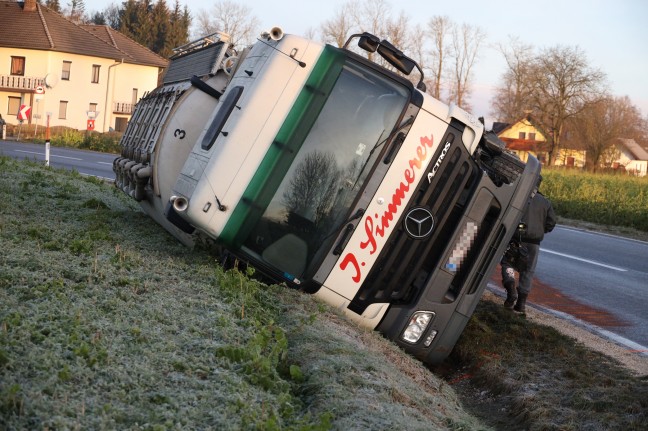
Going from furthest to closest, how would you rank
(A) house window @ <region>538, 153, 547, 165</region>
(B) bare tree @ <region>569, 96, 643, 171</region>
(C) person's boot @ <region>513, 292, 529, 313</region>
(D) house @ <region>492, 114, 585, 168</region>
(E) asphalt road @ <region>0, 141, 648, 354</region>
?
(A) house window @ <region>538, 153, 547, 165</region> < (D) house @ <region>492, 114, 585, 168</region> < (B) bare tree @ <region>569, 96, 643, 171</region> < (E) asphalt road @ <region>0, 141, 648, 354</region> < (C) person's boot @ <region>513, 292, 529, 313</region>

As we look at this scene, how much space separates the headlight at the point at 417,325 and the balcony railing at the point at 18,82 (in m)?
68.7

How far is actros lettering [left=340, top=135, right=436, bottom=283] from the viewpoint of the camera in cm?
766

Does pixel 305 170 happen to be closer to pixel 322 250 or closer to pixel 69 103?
pixel 322 250

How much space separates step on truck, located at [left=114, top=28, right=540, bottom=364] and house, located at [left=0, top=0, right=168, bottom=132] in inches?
2589

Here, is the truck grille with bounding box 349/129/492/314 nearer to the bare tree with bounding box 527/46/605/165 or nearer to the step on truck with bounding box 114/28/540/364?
the step on truck with bounding box 114/28/540/364

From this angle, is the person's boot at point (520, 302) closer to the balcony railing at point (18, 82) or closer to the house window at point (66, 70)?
the balcony railing at point (18, 82)

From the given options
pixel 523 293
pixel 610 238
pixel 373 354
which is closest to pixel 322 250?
pixel 373 354

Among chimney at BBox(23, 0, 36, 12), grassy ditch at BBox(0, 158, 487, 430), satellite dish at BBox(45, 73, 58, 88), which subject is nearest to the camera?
grassy ditch at BBox(0, 158, 487, 430)

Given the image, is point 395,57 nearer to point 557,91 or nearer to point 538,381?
point 538,381

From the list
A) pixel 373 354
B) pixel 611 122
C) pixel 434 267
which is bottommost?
pixel 373 354

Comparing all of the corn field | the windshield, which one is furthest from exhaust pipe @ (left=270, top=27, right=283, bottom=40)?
the corn field

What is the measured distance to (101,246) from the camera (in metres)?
8.86

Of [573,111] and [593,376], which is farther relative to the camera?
[573,111]

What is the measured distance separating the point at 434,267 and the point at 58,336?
3.70m
